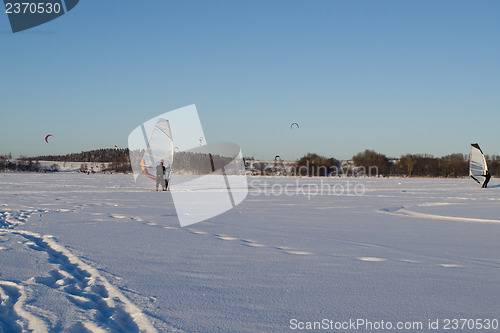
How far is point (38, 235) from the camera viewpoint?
17.2ft

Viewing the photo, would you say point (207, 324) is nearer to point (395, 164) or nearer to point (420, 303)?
point (420, 303)

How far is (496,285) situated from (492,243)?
8.14 ft

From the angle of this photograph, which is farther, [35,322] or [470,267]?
[470,267]

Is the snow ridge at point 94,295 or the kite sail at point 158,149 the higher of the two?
the kite sail at point 158,149

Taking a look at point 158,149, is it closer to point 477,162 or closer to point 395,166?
point 477,162

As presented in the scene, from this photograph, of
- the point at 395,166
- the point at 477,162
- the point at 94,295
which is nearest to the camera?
the point at 94,295

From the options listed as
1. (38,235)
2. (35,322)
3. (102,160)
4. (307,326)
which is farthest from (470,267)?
(102,160)

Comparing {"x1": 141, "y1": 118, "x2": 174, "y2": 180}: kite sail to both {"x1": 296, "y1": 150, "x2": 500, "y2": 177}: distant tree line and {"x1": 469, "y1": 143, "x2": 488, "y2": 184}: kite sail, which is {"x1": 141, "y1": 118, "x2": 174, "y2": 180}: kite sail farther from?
{"x1": 296, "y1": 150, "x2": 500, "y2": 177}: distant tree line

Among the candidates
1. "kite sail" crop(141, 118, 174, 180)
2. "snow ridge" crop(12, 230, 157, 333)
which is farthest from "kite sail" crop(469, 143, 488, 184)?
"snow ridge" crop(12, 230, 157, 333)

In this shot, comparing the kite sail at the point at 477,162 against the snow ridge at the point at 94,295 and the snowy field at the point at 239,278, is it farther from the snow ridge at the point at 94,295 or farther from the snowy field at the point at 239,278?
the snow ridge at the point at 94,295

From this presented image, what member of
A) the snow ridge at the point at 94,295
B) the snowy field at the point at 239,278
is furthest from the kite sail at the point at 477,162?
the snow ridge at the point at 94,295

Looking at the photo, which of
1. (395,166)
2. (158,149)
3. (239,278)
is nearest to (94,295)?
(239,278)

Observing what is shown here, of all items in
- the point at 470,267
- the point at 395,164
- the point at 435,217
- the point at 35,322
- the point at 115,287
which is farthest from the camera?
the point at 395,164

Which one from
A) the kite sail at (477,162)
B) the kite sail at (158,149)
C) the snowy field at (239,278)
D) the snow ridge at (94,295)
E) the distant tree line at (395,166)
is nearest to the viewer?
the snow ridge at (94,295)
